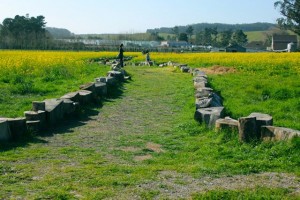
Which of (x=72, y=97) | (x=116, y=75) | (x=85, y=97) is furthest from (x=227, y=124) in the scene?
(x=116, y=75)

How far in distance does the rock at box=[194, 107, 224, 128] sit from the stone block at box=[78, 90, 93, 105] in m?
4.23

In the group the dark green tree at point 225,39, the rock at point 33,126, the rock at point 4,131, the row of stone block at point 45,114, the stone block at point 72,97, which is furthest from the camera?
the dark green tree at point 225,39

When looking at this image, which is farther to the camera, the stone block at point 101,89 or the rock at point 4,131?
the stone block at point 101,89

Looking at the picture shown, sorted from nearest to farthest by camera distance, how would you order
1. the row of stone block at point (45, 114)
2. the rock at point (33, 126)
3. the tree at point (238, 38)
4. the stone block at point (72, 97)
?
the row of stone block at point (45, 114) → the rock at point (33, 126) → the stone block at point (72, 97) → the tree at point (238, 38)

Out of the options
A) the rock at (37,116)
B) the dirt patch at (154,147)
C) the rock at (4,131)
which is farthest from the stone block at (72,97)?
the dirt patch at (154,147)

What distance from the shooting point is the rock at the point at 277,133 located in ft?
25.3

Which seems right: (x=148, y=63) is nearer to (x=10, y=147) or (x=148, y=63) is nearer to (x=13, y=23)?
(x=10, y=147)

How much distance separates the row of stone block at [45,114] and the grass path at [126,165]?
1.09ft

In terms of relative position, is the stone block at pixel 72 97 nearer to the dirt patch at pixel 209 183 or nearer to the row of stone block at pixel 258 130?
the row of stone block at pixel 258 130

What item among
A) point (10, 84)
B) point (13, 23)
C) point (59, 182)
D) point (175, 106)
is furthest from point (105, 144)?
point (13, 23)

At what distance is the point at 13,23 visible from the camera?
337 ft

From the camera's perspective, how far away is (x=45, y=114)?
10188mm

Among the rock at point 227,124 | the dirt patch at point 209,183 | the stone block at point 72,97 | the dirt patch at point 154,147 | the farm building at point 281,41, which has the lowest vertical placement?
the dirt patch at point 154,147

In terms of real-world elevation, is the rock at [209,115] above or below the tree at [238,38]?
below
